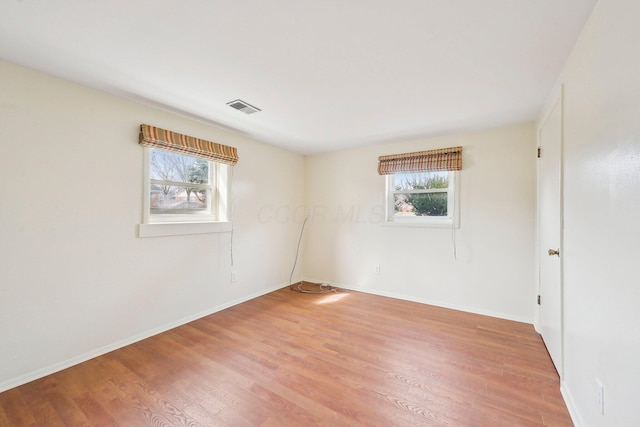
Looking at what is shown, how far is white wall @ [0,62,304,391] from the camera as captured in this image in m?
1.83

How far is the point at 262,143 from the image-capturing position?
12.5 feet

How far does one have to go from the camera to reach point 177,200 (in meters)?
2.92

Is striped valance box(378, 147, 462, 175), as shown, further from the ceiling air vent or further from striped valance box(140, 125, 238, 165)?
striped valance box(140, 125, 238, 165)

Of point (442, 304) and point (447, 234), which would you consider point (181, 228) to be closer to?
point (447, 234)

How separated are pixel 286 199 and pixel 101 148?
243 cm

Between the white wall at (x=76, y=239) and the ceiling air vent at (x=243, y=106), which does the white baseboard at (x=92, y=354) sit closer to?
the white wall at (x=76, y=239)

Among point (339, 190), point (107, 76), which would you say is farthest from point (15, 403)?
point (339, 190)

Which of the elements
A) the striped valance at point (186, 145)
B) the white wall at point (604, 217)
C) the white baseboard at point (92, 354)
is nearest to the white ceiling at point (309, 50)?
the striped valance at point (186, 145)

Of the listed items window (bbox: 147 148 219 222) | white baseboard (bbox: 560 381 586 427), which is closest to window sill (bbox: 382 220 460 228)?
white baseboard (bbox: 560 381 586 427)

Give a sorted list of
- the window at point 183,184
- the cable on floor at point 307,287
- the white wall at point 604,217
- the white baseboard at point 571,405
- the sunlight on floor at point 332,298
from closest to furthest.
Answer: the white wall at point 604,217
the white baseboard at point 571,405
the window at point 183,184
the sunlight on floor at point 332,298
the cable on floor at point 307,287

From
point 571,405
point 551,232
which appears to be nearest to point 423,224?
point 551,232

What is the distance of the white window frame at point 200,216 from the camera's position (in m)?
2.52

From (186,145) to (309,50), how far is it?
177 cm

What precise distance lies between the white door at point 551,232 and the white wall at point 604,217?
0.20 meters
